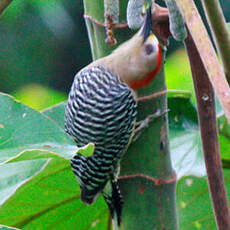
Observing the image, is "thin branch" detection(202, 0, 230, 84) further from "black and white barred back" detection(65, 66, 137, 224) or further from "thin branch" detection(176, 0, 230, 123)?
"black and white barred back" detection(65, 66, 137, 224)

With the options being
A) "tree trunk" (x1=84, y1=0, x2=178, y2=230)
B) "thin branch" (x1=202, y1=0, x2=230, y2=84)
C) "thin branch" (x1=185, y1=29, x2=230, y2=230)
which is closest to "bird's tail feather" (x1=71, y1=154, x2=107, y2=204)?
"tree trunk" (x1=84, y1=0, x2=178, y2=230)

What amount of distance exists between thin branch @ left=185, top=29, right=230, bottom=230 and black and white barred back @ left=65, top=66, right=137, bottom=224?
383 millimetres

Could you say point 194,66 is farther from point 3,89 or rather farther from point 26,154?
point 3,89

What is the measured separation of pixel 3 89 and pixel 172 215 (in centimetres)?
416

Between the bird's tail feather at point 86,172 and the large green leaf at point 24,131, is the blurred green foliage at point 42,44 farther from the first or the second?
the large green leaf at point 24,131

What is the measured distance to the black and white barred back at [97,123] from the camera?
3.29 ft

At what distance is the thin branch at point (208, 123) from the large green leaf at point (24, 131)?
0.48ft

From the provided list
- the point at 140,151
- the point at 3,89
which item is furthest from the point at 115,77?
the point at 3,89

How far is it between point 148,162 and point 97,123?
329 millimetres

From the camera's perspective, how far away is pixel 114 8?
583 mm

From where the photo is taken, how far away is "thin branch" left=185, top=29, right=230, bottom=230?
1.86 feet

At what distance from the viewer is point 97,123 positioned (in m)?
1.01

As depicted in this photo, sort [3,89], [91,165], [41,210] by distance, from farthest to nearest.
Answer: [3,89], [91,165], [41,210]

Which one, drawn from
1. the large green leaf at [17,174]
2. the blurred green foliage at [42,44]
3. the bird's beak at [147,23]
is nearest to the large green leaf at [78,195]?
the large green leaf at [17,174]
